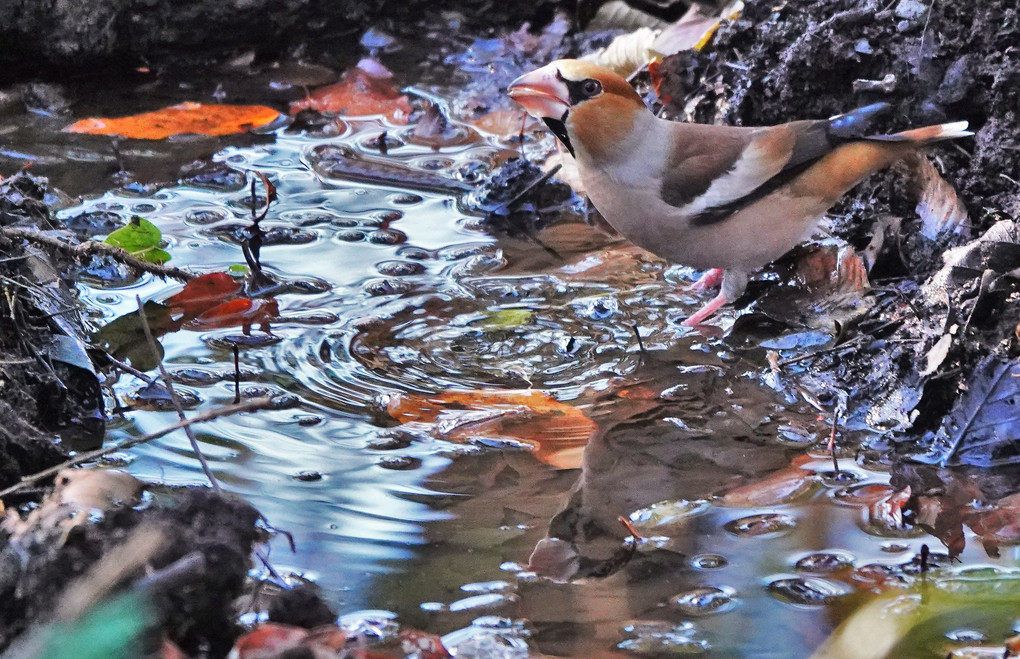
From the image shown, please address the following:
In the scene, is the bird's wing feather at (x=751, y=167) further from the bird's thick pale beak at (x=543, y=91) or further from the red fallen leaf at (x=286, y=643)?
the red fallen leaf at (x=286, y=643)

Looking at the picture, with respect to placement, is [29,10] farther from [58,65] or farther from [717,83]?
[717,83]

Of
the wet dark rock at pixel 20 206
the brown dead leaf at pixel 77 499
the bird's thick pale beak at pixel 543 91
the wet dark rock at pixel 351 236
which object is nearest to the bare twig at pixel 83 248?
the wet dark rock at pixel 20 206

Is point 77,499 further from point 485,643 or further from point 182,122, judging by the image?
point 182,122

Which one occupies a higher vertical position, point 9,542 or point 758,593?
point 9,542

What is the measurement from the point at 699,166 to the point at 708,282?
18.4 inches

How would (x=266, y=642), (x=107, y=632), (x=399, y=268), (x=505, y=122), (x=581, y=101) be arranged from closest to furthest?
(x=107, y=632), (x=266, y=642), (x=581, y=101), (x=399, y=268), (x=505, y=122)

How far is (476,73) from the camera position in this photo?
222 inches

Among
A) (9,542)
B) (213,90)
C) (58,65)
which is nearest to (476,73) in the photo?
(213,90)

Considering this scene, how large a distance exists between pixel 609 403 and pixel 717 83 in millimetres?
1999

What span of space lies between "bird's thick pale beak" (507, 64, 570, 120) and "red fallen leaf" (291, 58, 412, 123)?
71.9 inches

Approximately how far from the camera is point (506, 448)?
2654mm

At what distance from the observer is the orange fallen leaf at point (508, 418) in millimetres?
2678

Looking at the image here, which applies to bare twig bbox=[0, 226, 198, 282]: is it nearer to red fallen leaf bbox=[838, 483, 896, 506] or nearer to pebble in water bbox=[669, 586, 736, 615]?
pebble in water bbox=[669, 586, 736, 615]

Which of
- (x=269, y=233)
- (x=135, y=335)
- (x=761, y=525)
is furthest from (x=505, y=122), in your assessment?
(x=761, y=525)
